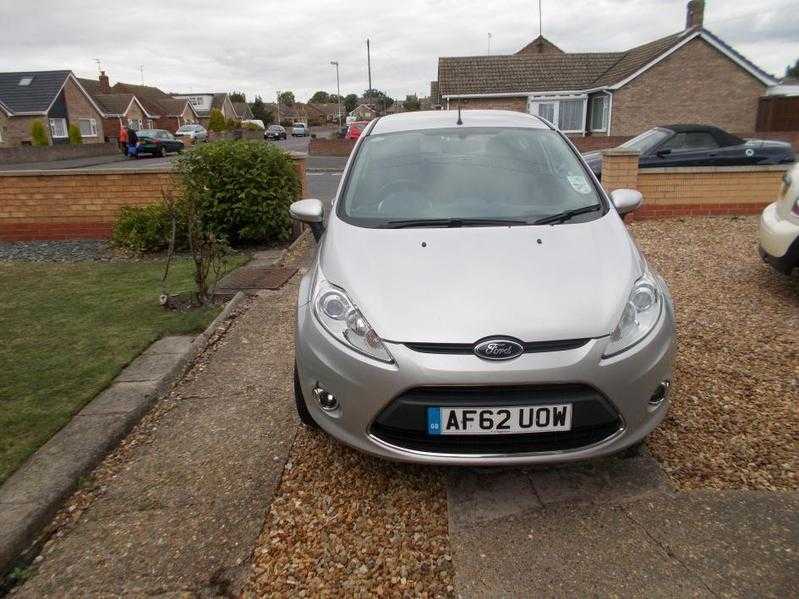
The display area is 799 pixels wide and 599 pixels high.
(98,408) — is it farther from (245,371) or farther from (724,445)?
(724,445)

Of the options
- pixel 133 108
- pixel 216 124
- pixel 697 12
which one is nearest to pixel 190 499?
pixel 697 12

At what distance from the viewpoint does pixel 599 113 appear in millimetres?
26984

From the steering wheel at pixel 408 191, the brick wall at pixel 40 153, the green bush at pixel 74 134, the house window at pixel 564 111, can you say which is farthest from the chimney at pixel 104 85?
the steering wheel at pixel 408 191

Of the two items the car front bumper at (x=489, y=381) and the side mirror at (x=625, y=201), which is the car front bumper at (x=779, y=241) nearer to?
the side mirror at (x=625, y=201)

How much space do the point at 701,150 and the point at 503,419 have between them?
32.4 feet

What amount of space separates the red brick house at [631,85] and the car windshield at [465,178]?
22051mm

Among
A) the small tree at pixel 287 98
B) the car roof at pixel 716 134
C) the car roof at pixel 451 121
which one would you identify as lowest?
the car roof at pixel 716 134

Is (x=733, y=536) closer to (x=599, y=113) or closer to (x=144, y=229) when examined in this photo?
(x=144, y=229)

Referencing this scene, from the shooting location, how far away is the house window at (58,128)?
43.5 metres

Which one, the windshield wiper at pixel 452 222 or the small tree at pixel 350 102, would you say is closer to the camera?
the windshield wiper at pixel 452 222

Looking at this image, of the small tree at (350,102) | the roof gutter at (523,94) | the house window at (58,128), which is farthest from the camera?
the small tree at (350,102)

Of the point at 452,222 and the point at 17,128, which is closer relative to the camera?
the point at 452,222

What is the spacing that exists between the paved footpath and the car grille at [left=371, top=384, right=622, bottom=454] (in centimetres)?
77

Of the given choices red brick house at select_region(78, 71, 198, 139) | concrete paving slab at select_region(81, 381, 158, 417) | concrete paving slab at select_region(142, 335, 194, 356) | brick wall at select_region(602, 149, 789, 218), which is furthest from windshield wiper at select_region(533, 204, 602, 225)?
red brick house at select_region(78, 71, 198, 139)
